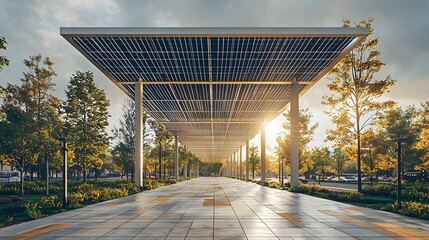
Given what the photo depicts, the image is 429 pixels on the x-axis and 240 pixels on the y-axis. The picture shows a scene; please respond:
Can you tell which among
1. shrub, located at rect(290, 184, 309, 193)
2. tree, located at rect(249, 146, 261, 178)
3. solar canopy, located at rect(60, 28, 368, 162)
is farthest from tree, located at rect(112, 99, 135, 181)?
A: tree, located at rect(249, 146, 261, 178)

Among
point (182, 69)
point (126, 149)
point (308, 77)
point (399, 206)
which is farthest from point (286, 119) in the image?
point (399, 206)

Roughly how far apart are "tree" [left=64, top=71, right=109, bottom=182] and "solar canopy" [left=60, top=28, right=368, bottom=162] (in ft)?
Answer: 12.2

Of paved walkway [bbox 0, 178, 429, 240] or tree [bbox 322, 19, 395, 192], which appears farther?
tree [bbox 322, 19, 395, 192]

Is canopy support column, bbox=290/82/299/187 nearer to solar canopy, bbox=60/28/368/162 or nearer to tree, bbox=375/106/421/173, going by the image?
solar canopy, bbox=60/28/368/162

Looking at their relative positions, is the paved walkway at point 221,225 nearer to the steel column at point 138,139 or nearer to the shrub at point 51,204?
the shrub at point 51,204

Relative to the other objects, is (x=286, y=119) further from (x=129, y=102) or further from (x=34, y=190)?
(x=34, y=190)

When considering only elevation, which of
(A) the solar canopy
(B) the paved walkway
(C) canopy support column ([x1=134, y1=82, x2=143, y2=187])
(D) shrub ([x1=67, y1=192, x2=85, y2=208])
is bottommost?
(D) shrub ([x1=67, y1=192, x2=85, y2=208])

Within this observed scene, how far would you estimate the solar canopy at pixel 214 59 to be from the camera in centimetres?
2205

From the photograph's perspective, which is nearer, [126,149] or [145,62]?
[145,62]

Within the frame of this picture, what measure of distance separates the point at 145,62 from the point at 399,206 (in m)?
20.6

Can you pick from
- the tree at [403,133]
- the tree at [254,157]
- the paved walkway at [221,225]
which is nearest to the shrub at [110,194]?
the paved walkway at [221,225]

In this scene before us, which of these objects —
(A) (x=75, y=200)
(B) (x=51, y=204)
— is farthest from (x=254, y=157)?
(B) (x=51, y=204)

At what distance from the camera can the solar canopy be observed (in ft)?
72.3

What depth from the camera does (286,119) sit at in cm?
4375
